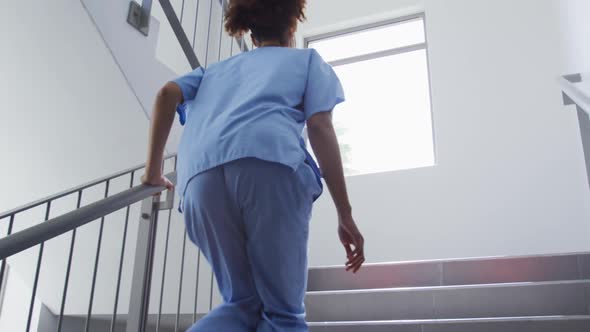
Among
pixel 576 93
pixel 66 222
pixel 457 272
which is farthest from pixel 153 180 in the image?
pixel 457 272

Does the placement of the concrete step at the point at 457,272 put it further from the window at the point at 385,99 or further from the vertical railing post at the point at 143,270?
the vertical railing post at the point at 143,270

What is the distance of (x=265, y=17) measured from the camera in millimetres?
1213

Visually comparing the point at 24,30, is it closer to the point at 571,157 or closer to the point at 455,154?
the point at 455,154

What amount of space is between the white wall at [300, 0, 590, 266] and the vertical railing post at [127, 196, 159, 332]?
2.60 metres

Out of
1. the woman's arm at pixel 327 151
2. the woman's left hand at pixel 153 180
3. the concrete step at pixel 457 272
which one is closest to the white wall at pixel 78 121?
the concrete step at pixel 457 272

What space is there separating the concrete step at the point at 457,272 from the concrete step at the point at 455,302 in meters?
0.35

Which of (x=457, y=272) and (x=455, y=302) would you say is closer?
(x=455, y=302)

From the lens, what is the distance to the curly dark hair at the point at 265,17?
3.92ft

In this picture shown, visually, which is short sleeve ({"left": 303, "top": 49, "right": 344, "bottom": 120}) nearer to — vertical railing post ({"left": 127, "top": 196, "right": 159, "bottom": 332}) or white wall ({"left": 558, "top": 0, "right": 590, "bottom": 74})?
vertical railing post ({"left": 127, "top": 196, "right": 159, "bottom": 332})

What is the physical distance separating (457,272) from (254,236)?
2.08m

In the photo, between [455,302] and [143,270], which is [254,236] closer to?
[143,270]

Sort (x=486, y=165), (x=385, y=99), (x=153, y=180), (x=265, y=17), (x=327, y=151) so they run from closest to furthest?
(x=327, y=151) → (x=265, y=17) → (x=153, y=180) → (x=486, y=165) → (x=385, y=99)

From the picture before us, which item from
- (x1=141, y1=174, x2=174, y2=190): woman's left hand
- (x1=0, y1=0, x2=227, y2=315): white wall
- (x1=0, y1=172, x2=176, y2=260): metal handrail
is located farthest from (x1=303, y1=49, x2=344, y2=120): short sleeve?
(x1=0, y1=0, x2=227, y2=315): white wall

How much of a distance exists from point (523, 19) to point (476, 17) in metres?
0.36
